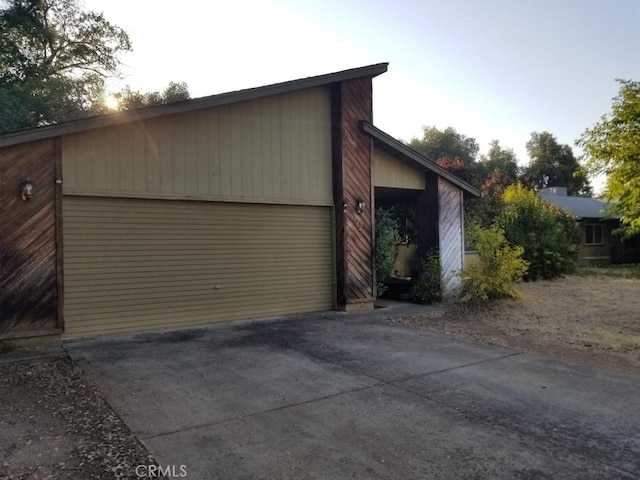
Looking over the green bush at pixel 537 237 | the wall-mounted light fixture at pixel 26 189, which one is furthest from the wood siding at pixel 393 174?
the wall-mounted light fixture at pixel 26 189

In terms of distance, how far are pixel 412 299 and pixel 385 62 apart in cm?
548

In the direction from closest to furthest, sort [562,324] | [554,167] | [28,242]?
1. [28,242]
2. [562,324]
3. [554,167]

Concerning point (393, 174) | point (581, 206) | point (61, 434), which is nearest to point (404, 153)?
point (393, 174)

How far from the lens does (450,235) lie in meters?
11.0

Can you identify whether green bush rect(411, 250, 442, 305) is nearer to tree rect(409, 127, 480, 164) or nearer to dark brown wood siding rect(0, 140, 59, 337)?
dark brown wood siding rect(0, 140, 59, 337)

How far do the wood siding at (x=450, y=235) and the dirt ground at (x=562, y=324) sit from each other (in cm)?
117

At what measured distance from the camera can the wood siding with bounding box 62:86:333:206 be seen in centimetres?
693

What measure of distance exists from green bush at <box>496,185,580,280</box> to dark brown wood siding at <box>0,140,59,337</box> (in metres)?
13.7

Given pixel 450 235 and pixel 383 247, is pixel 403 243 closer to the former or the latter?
pixel 450 235

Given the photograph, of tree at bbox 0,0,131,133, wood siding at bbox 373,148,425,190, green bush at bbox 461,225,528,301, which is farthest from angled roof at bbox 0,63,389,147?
tree at bbox 0,0,131,133

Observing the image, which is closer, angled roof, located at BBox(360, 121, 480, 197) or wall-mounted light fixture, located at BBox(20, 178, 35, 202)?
wall-mounted light fixture, located at BBox(20, 178, 35, 202)

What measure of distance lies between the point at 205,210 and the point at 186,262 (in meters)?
0.99

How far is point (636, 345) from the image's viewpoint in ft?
20.9

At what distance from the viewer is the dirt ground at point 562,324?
6.08 meters
